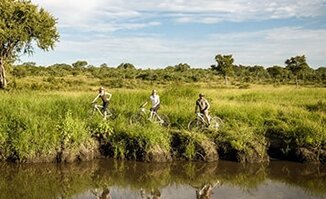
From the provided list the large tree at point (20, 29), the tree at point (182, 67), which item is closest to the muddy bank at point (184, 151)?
the large tree at point (20, 29)

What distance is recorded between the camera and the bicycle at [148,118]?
19.9 metres

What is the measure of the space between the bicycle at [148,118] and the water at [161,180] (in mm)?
2573

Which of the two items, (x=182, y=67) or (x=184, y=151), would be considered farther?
(x=182, y=67)

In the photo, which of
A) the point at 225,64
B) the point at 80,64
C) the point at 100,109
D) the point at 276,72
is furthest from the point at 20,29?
the point at 80,64

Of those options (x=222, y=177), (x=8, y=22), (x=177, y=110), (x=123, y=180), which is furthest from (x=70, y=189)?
(x=8, y=22)

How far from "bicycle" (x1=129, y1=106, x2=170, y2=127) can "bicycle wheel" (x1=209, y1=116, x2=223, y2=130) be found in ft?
6.65

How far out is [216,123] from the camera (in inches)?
764

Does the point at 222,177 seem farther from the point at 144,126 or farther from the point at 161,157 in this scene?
the point at 144,126

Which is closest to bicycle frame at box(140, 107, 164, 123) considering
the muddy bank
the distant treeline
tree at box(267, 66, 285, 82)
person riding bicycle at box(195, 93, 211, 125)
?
the muddy bank

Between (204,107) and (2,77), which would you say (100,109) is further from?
(2,77)

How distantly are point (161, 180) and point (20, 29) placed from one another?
26.2 m

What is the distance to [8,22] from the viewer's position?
3731 centimetres

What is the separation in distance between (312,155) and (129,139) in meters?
7.47

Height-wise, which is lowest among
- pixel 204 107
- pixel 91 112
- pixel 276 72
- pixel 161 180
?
pixel 161 180
